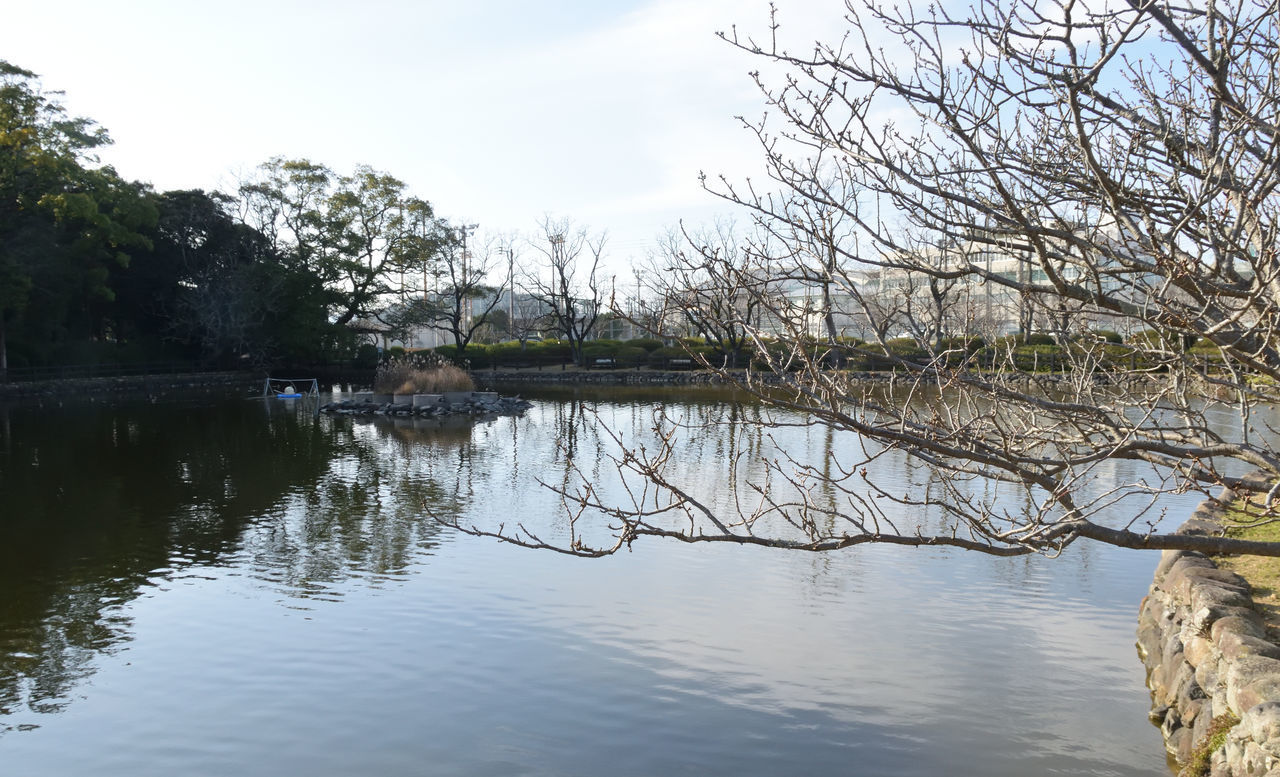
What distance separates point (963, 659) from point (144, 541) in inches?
352

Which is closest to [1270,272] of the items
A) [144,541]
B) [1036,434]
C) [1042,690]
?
[1036,434]

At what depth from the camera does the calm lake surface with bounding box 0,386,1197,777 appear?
5848 mm

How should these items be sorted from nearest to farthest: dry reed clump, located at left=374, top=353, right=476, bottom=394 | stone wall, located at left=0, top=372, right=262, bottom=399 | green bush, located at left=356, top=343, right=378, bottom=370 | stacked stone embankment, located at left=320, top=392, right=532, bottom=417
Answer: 1. stacked stone embankment, located at left=320, top=392, right=532, bottom=417
2. dry reed clump, located at left=374, top=353, right=476, bottom=394
3. stone wall, located at left=0, top=372, right=262, bottom=399
4. green bush, located at left=356, top=343, right=378, bottom=370

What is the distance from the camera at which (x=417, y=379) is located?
2748cm

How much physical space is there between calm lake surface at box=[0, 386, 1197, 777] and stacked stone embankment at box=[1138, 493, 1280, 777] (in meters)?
0.25

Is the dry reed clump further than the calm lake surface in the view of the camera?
Yes

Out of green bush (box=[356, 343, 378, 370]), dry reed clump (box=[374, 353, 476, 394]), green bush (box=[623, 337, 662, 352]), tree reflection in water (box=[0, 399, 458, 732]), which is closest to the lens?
tree reflection in water (box=[0, 399, 458, 732])

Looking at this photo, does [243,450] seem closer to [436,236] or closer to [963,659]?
[963,659]

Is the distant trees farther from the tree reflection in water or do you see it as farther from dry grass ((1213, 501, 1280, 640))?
dry grass ((1213, 501, 1280, 640))

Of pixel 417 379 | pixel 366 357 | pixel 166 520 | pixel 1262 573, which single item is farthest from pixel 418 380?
pixel 1262 573

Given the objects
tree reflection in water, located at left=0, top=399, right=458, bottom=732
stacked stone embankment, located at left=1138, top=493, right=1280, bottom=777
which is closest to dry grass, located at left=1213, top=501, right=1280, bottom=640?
stacked stone embankment, located at left=1138, top=493, right=1280, bottom=777

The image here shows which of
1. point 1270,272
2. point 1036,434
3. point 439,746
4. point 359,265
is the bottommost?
point 439,746

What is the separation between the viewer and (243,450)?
18703 millimetres

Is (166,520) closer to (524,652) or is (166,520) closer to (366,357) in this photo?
(524,652)
